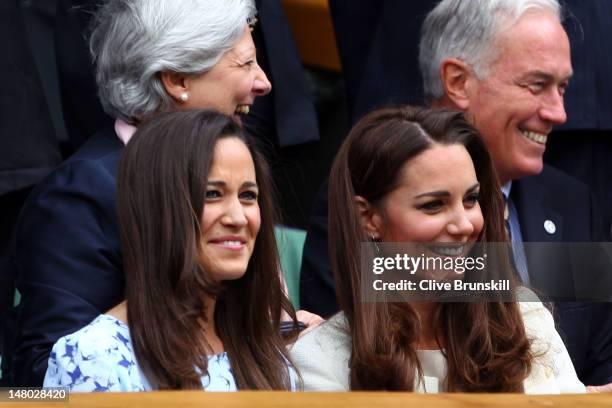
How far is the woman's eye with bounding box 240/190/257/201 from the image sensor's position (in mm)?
3233

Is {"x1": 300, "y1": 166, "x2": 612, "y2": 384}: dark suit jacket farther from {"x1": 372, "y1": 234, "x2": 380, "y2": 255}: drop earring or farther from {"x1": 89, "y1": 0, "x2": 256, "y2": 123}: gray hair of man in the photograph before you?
{"x1": 89, "y1": 0, "x2": 256, "y2": 123}: gray hair of man

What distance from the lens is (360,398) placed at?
2.27 meters

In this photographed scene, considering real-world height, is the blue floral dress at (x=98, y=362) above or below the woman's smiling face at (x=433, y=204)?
below

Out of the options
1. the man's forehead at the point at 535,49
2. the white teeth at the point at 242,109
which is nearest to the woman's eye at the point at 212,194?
Answer: the white teeth at the point at 242,109

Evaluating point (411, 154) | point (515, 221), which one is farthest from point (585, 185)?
point (411, 154)

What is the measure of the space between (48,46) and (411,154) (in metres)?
1.59

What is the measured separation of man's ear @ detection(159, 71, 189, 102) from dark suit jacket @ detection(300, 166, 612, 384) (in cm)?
52

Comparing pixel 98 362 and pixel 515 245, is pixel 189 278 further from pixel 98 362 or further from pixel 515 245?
pixel 515 245

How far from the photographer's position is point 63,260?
3.44 m

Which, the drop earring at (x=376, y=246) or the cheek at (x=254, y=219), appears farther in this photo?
the drop earring at (x=376, y=246)

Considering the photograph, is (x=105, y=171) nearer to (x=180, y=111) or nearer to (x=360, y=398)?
(x=180, y=111)

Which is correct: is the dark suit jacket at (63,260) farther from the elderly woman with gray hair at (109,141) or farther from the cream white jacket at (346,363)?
the cream white jacket at (346,363)

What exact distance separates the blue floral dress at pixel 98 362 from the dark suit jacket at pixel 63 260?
333 millimetres

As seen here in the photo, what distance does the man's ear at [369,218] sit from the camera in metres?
3.43
